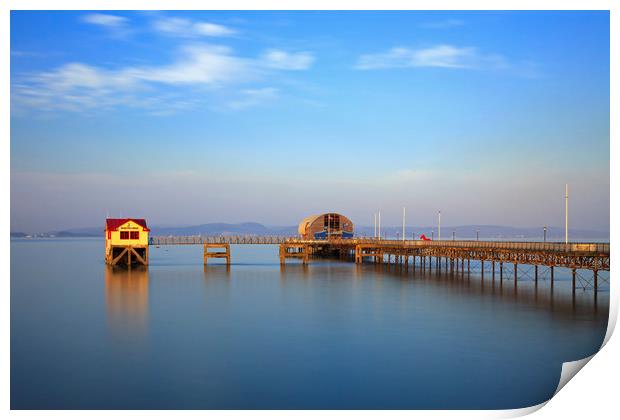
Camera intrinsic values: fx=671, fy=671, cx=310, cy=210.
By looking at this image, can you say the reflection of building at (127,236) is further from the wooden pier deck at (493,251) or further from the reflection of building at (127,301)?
the reflection of building at (127,301)

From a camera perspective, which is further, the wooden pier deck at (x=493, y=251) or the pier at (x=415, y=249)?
the pier at (x=415, y=249)

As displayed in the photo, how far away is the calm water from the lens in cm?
2300

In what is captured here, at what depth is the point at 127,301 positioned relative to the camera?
4359 cm

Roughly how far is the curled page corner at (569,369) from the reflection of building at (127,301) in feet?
62.5

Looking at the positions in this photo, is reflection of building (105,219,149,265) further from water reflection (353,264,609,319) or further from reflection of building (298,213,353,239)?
reflection of building (298,213,353,239)

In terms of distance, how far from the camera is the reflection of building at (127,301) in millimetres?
34656

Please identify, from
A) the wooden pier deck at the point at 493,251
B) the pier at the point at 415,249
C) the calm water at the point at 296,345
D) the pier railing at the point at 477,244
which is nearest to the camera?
the calm water at the point at 296,345

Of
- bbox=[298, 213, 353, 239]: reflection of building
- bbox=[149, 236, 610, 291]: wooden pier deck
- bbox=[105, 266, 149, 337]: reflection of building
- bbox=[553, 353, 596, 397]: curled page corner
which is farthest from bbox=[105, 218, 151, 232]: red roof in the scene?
bbox=[553, 353, 596, 397]: curled page corner

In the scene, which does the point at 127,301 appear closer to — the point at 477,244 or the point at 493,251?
the point at 493,251

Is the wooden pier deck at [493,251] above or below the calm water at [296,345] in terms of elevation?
above

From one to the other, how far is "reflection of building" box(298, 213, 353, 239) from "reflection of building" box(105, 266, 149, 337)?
30.7 metres

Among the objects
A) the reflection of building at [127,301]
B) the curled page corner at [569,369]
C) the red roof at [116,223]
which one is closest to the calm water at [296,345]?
the reflection of building at [127,301]
